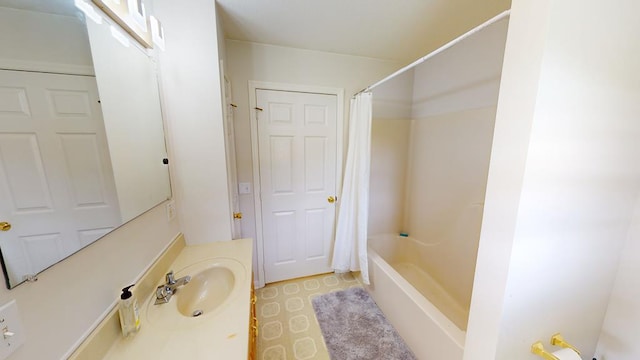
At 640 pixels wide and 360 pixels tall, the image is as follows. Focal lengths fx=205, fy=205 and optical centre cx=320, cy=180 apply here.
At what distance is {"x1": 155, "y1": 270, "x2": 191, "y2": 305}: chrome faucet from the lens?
93cm

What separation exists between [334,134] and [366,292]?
5.36ft

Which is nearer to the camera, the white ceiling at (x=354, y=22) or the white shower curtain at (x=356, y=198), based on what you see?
the white ceiling at (x=354, y=22)

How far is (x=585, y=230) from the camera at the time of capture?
0.82 metres

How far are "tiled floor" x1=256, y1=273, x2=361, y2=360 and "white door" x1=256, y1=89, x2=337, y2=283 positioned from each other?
0.13m

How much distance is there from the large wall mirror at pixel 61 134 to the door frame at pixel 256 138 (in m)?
0.94

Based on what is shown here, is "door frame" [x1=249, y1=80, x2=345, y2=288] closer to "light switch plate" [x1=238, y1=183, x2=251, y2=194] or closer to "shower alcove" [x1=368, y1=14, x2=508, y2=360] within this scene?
"light switch plate" [x1=238, y1=183, x2=251, y2=194]

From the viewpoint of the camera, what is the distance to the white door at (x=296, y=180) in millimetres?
1978

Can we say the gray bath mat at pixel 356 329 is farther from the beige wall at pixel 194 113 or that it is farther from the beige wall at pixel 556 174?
the beige wall at pixel 194 113

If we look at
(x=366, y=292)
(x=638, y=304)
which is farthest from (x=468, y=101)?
(x=366, y=292)

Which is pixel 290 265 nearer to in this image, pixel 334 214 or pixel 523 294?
pixel 334 214

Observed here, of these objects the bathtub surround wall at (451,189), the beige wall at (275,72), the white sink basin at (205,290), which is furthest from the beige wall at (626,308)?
the beige wall at (275,72)

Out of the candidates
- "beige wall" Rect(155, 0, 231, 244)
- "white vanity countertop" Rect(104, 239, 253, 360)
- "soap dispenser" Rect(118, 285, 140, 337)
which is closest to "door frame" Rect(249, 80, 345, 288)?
"beige wall" Rect(155, 0, 231, 244)

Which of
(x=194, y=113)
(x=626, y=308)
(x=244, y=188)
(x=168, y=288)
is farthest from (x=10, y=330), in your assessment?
(x=626, y=308)

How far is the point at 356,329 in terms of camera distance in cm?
165
